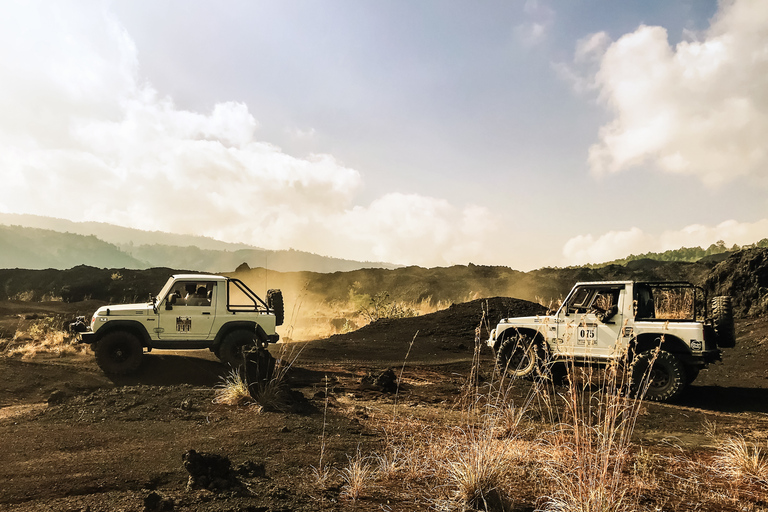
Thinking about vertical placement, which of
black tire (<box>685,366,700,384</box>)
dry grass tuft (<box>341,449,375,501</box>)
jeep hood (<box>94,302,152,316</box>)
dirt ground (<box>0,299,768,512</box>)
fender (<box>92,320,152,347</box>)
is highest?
jeep hood (<box>94,302,152,316</box>)

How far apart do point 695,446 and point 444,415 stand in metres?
3.39

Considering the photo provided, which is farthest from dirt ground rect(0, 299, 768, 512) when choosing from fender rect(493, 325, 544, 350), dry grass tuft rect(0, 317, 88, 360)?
fender rect(493, 325, 544, 350)

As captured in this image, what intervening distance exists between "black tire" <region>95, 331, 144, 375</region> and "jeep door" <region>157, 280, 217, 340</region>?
57 centimetres

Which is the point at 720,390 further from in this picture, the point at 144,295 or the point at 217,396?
the point at 144,295

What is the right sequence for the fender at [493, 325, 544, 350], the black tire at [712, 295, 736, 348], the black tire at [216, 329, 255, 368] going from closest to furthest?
the black tire at [712, 295, 736, 348], the black tire at [216, 329, 255, 368], the fender at [493, 325, 544, 350]

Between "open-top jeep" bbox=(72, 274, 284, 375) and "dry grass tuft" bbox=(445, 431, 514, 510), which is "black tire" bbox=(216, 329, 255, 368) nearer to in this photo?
"open-top jeep" bbox=(72, 274, 284, 375)

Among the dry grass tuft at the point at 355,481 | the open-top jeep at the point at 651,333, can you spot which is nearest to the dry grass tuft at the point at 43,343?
the open-top jeep at the point at 651,333

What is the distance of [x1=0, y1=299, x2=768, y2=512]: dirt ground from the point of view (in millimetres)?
4250

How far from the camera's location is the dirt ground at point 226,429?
425cm

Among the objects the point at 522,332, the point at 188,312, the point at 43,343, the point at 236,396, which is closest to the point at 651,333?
the point at 522,332

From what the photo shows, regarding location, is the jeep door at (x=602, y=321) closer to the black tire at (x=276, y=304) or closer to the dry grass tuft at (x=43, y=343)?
the black tire at (x=276, y=304)

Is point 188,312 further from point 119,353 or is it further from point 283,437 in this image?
point 283,437

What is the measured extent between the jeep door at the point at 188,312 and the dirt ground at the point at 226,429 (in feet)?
3.14

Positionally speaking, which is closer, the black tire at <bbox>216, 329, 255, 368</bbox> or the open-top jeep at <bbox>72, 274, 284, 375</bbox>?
the open-top jeep at <bbox>72, 274, 284, 375</bbox>
